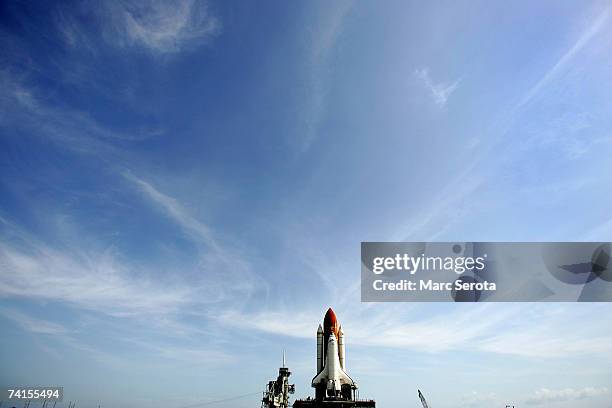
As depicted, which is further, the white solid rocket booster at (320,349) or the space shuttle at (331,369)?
the white solid rocket booster at (320,349)

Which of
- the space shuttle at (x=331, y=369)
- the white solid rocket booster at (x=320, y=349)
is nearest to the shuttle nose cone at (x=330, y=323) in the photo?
the space shuttle at (x=331, y=369)

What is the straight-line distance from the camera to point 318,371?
5340 inches

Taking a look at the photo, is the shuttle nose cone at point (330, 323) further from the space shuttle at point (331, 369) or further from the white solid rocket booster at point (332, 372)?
the white solid rocket booster at point (332, 372)

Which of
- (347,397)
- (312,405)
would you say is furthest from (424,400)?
(312,405)

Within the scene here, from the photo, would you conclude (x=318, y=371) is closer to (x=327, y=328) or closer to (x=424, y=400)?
(x=327, y=328)

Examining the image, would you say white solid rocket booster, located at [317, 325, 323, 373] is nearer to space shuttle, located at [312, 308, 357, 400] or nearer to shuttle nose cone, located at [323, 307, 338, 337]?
space shuttle, located at [312, 308, 357, 400]

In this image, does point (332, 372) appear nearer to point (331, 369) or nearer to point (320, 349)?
point (331, 369)

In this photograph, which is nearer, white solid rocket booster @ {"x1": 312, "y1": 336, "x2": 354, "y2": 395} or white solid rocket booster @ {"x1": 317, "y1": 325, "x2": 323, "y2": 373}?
white solid rocket booster @ {"x1": 312, "y1": 336, "x2": 354, "y2": 395}

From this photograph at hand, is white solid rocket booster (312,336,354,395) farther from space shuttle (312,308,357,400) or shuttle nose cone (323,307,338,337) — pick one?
shuttle nose cone (323,307,338,337)

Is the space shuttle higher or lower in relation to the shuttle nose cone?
lower

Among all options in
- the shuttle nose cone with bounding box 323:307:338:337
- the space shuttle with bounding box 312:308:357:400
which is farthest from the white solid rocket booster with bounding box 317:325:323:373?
the shuttle nose cone with bounding box 323:307:338:337

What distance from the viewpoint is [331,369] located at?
12962 cm

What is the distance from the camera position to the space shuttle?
128 meters

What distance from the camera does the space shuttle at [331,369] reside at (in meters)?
128
